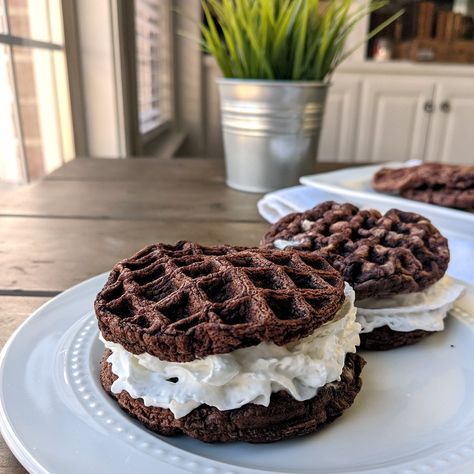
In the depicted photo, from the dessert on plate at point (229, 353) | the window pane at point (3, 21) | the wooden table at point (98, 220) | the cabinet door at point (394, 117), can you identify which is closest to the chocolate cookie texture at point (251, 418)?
the dessert on plate at point (229, 353)

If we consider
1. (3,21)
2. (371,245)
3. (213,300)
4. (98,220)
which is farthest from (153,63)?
(213,300)

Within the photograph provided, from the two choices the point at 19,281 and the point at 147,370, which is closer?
the point at 147,370

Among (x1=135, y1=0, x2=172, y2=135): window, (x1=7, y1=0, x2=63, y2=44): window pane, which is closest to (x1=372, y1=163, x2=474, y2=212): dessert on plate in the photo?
(x1=7, y1=0, x2=63, y2=44): window pane

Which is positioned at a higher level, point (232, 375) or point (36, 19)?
point (36, 19)

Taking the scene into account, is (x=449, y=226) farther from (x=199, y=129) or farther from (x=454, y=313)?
(x=199, y=129)

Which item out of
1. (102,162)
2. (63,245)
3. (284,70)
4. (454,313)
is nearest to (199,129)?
(102,162)

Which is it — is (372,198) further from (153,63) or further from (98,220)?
(153,63)

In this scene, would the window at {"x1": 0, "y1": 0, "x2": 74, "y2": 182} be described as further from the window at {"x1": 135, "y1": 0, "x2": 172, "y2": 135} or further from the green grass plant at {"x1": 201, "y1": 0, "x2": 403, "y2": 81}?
the window at {"x1": 135, "y1": 0, "x2": 172, "y2": 135}
